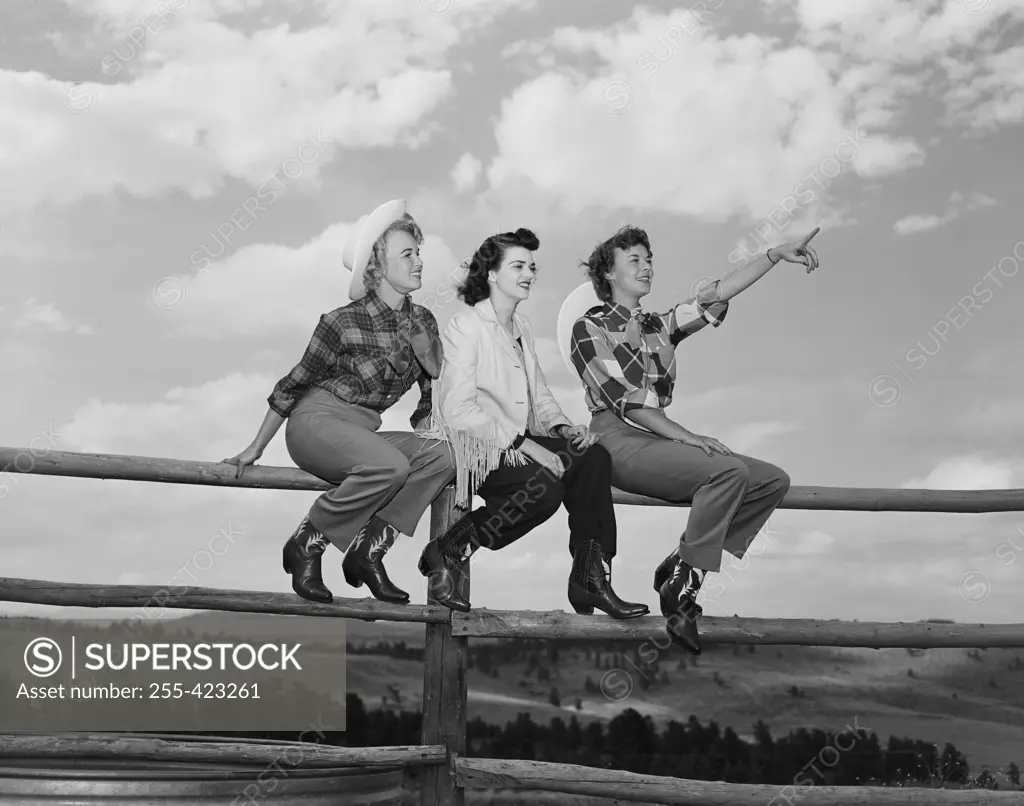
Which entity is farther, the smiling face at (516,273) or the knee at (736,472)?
the smiling face at (516,273)

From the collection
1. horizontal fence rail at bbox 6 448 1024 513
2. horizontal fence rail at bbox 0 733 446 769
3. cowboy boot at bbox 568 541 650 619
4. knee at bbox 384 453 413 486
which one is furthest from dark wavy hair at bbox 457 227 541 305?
horizontal fence rail at bbox 0 733 446 769

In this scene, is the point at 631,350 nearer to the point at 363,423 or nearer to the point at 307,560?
the point at 363,423

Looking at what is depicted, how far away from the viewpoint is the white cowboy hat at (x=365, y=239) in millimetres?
3115

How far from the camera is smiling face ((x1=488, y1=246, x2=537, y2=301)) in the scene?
3072mm

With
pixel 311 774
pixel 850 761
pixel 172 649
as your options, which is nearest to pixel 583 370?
pixel 311 774

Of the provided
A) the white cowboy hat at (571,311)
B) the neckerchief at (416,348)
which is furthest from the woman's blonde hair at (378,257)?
the white cowboy hat at (571,311)

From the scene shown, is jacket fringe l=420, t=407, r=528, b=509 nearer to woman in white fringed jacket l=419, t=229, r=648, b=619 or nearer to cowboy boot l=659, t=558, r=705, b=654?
woman in white fringed jacket l=419, t=229, r=648, b=619

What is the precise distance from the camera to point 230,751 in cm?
302

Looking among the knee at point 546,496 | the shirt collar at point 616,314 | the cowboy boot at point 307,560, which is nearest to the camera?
the knee at point 546,496

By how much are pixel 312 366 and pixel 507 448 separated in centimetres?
68

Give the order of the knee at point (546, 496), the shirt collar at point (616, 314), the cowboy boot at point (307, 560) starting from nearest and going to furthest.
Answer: the knee at point (546, 496) < the cowboy boot at point (307, 560) < the shirt collar at point (616, 314)

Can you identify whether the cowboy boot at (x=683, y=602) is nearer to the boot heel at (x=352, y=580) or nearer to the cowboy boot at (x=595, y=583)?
the cowboy boot at (x=595, y=583)

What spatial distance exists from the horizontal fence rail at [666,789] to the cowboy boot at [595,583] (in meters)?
0.53

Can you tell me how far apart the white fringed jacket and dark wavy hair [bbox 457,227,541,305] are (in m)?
0.04
